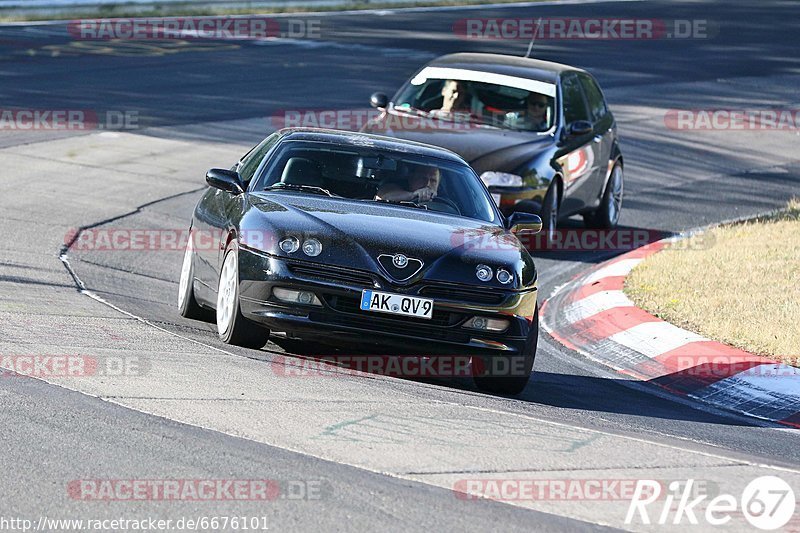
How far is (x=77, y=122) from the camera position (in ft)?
62.0

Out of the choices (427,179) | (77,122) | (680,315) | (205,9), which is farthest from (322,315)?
(205,9)

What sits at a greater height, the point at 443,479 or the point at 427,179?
the point at 427,179

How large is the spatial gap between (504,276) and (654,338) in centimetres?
241

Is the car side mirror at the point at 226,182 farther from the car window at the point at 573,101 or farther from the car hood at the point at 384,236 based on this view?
the car window at the point at 573,101

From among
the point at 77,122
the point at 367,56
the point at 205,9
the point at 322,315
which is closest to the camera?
the point at 322,315

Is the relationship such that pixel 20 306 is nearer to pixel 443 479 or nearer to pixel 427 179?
pixel 427 179

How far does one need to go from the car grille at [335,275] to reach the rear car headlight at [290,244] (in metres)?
0.11

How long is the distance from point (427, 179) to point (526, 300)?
57.7 inches

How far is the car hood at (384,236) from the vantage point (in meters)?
8.02

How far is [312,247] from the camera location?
8.05m

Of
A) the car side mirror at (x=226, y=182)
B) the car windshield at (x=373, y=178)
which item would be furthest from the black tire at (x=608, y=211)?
the car side mirror at (x=226, y=182)

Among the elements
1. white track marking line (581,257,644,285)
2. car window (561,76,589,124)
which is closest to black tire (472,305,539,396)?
white track marking line (581,257,644,285)

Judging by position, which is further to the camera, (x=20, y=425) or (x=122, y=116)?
(x=122, y=116)

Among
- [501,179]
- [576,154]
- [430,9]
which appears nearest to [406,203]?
[501,179]
